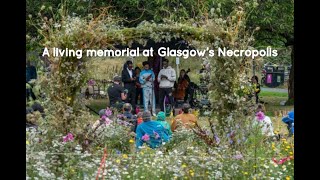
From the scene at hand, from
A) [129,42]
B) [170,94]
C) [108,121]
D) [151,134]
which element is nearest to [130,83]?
[170,94]

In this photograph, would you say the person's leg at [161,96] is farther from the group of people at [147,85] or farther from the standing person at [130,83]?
the standing person at [130,83]

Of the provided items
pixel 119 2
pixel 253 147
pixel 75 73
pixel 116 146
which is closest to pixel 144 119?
pixel 116 146

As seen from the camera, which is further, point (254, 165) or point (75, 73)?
point (75, 73)

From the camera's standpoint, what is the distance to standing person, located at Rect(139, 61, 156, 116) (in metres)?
16.0

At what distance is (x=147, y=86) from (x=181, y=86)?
0.96 meters

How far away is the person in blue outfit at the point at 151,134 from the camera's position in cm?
957

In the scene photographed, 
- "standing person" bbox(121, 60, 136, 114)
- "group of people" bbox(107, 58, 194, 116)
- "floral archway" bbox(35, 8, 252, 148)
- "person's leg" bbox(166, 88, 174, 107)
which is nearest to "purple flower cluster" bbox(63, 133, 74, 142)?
"floral archway" bbox(35, 8, 252, 148)

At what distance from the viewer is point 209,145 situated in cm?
832

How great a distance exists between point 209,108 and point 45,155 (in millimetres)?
2389

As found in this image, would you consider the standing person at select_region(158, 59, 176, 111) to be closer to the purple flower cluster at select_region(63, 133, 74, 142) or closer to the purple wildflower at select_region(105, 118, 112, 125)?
the purple wildflower at select_region(105, 118, 112, 125)

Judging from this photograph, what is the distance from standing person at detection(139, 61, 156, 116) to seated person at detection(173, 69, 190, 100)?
24.3 inches
